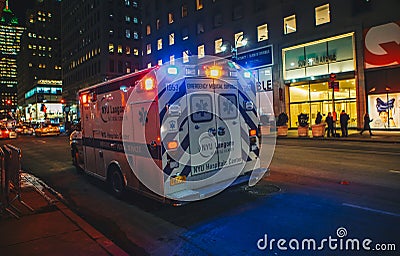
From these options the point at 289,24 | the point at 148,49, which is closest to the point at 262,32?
the point at 289,24

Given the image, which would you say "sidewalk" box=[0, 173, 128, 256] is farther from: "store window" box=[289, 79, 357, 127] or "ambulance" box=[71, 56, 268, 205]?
"store window" box=[289, 79, 357, 127]

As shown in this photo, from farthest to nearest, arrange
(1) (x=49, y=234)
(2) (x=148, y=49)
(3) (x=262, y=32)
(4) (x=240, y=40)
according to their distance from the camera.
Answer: (2) (x=148, y=49)
(4) (x=240, y=40)
(3) (x=262, y=32)
(1) (x=49, y=234)

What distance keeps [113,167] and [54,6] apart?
565 feet

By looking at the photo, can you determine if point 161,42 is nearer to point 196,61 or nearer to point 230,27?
point 230,27

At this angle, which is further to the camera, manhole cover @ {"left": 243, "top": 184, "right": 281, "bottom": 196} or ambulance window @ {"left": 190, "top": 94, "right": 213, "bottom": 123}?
manhole cover @ {"left": 243, "top": 184, "right": 281, "bottom": 196}

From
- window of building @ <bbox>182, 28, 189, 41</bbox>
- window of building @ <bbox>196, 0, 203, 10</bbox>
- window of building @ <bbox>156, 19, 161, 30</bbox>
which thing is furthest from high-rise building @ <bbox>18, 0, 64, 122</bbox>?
window of building @ <bbox>196, 0, 203, 10</bbox>

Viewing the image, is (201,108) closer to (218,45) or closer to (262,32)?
(262,32)

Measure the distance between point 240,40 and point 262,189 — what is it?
28.0 metres

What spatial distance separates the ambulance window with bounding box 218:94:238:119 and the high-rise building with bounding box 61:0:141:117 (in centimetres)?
6259

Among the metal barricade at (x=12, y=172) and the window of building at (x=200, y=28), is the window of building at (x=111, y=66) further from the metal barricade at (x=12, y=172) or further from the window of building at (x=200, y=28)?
the metal barricade at (x=12, y=172)

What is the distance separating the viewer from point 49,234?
5156 millimetres

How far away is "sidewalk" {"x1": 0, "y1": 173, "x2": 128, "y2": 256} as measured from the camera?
452cm

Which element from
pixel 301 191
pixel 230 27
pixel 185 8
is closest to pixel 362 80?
pixel 230 27

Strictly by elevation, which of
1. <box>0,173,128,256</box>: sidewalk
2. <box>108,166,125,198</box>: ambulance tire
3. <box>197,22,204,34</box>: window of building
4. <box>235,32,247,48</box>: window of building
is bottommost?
<box>0,173,128,256</box>: sidewalk
